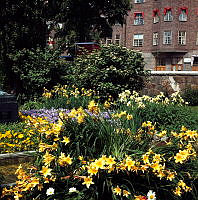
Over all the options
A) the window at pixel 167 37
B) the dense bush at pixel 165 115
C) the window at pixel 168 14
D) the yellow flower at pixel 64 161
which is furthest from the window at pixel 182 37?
the yellow flower at pixel 64 161

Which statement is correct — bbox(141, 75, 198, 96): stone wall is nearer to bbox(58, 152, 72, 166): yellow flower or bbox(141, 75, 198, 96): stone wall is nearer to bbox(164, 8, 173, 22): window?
bbox(58, 152, 72, 166): yellow flower

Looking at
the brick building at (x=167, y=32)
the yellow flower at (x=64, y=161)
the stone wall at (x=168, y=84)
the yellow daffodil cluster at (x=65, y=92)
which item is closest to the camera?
the yellow flower at (x=64, y=161)

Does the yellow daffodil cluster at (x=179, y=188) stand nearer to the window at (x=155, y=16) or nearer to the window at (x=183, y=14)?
the window at (x=183, y=14)

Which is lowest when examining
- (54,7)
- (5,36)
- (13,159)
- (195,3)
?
(13,159)

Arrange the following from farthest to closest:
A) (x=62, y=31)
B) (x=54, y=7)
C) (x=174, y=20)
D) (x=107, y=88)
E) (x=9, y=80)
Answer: (x=174, y=20) < (x=62, y=31) < (x=54, y=7) < (x=9, y=80) < (x=107, y=88)

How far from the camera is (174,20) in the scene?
3541cm

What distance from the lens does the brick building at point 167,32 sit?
35562 millimetres

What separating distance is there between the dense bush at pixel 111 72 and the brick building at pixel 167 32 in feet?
77.8

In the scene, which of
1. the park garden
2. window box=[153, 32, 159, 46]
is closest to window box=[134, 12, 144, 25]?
window box=[153, 32, 159, 46]

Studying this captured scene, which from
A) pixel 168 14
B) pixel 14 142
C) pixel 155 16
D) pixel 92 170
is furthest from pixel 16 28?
pixel 155 16

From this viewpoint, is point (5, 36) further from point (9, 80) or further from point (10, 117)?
point (10, 117)

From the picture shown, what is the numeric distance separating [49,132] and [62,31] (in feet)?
75.5

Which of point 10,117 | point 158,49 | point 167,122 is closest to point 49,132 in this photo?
point 10,117

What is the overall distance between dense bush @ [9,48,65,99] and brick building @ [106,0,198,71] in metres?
24.9
